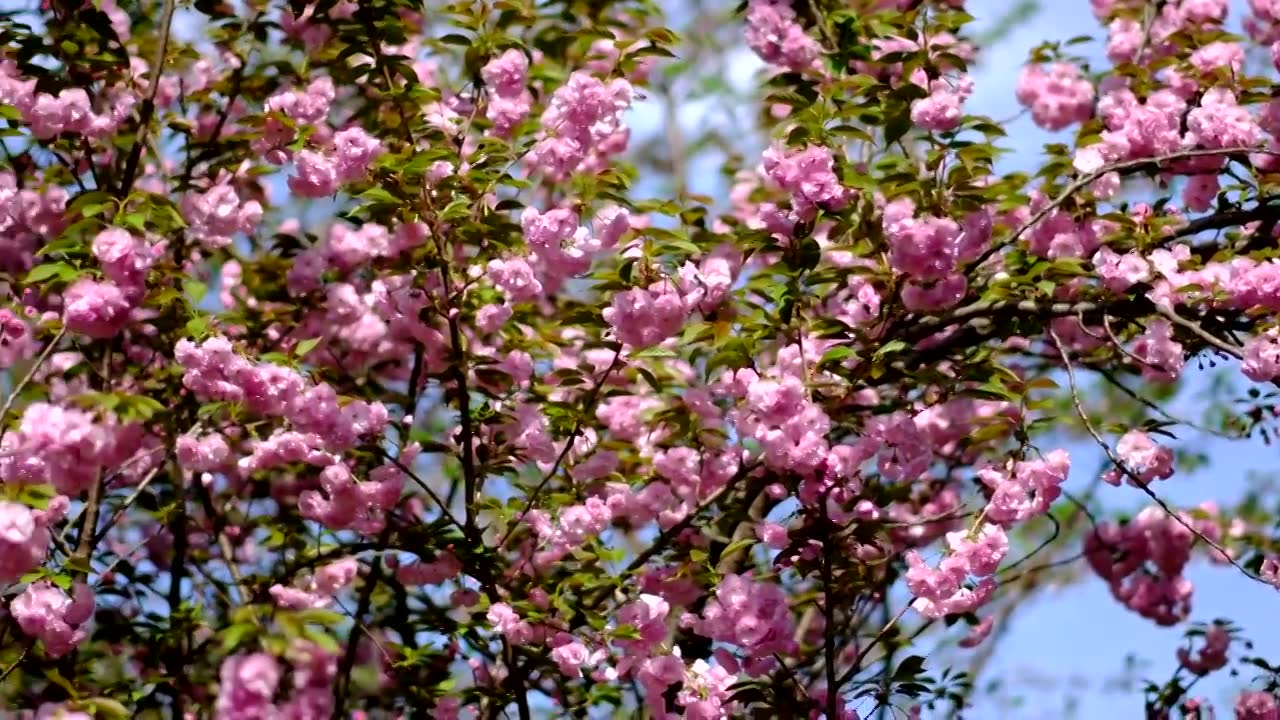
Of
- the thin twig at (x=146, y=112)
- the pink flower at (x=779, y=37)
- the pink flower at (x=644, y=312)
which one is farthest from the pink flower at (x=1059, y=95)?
the thin twig at (x=146, y=112)

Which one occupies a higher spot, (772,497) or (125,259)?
(772,497)

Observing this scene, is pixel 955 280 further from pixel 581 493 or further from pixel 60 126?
pixel 60 126

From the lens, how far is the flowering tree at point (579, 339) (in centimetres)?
328

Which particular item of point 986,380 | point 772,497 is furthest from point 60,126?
point 986,380

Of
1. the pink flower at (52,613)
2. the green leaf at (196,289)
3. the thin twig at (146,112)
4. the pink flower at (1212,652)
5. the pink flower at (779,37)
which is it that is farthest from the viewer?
the pink flower at (1212,652)

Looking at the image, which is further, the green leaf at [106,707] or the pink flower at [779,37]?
the pink flower at [779,37]

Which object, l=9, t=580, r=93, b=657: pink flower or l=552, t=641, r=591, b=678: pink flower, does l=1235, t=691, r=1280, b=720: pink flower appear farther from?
l=9, t=580, r=93, b=657: pink flower

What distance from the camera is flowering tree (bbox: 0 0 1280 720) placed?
3281 mm

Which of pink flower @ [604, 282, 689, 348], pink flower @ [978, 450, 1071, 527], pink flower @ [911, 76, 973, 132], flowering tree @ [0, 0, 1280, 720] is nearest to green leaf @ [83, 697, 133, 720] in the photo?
flowering tree @ [0, 0, 1280, 720]

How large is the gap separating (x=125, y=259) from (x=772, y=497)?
1.65m

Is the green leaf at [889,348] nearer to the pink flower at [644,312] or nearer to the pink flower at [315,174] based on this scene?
the pink flower at [644,312]

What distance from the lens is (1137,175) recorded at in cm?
417

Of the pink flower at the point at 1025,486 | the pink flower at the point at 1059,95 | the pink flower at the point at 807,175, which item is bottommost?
the pink flower at the point at 1025,486

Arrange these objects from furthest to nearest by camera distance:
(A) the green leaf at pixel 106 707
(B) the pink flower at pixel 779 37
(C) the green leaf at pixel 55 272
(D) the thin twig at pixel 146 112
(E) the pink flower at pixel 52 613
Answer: (B) the pink flower at pixel 779 37, (D) the thin twig at pixel 146 112, (E) the pink flower at pixel 52 613, (C) the green leaf at pixel 55 272, (A) the green leaf at pixel 106 707
